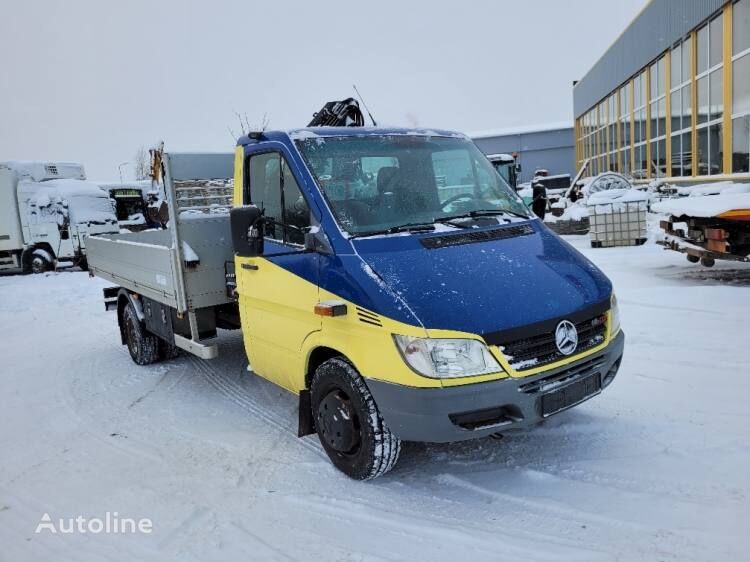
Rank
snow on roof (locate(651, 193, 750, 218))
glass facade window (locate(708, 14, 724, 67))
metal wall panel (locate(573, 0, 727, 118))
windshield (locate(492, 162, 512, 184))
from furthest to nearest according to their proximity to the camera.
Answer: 1. metal wall panel (locate(573, 0, 727, 118))
2. glass facade window (locate(708, 14, 724, 67))
3. snow on roof (locate(651, 193, 750, 218))
4. windshield (locate(492, 162, 512, 184))

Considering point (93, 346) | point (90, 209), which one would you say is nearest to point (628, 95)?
point (90, 209)

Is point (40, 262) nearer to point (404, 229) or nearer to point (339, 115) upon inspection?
point (339, 115)

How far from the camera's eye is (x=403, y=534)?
130 inches

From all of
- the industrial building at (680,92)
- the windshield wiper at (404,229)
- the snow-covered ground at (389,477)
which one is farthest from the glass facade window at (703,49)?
the windshield wiper at (404,229)

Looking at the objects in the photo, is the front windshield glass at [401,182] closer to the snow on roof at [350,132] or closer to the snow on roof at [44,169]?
the snow on roof at [350,132]

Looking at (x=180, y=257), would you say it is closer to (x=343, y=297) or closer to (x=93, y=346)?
(x=343, y=297)

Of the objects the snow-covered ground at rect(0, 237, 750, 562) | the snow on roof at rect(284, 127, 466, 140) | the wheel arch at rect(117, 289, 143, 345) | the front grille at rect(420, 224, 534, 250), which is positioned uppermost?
the snow on roof at rect(284, 127, 466, 140)

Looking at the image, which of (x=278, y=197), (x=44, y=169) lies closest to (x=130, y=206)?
(x=44, y=169)

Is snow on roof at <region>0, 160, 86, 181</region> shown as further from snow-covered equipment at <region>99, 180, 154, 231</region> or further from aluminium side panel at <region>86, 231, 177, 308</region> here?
aluminium side panel at <region>86, 231, 177, 308</region>

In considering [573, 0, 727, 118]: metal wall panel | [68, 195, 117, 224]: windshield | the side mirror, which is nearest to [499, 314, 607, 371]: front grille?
the side mirror

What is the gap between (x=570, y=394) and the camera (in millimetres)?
3619

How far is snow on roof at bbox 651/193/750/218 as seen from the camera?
28.0 ft

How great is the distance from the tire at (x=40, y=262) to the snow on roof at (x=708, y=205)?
56.8 feet

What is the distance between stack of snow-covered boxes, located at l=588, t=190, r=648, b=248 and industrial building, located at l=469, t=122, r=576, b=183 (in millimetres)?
40226
